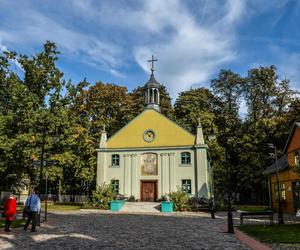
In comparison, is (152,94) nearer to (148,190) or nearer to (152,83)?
(152,83)

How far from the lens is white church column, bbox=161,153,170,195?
37344mm

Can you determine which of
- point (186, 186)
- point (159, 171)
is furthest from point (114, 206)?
point (186, 186)

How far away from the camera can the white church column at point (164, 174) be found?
123ft

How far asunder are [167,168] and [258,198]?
77.3 feet

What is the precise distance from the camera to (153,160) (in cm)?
3862

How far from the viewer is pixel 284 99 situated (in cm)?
5200

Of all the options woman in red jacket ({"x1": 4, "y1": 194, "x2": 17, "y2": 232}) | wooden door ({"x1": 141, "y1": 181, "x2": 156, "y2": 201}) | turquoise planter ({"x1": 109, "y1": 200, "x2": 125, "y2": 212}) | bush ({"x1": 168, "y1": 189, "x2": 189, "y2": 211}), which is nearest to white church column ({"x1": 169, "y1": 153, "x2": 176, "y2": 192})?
wooden door ({"x1": 141, "y1": 181, "x2": 156, "y2": 201})

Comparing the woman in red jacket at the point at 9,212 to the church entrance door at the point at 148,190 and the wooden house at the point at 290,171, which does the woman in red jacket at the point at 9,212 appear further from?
the church entrance door at the point at 148,190

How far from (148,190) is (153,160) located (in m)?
3.23

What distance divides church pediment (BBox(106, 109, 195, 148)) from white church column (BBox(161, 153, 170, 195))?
1.53 m

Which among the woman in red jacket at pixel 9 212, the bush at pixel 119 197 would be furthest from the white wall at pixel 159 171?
the woman in red jacket at pixel 9 212

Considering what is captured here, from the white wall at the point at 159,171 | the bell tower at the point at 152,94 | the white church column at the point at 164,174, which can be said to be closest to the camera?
the white wall at the point at 159,171

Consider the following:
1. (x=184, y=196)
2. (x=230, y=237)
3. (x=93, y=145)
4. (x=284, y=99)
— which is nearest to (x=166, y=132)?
(x=184, y=196)

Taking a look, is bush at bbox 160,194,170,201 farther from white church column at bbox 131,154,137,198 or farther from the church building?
white church column at bbox 131,154,137,198
